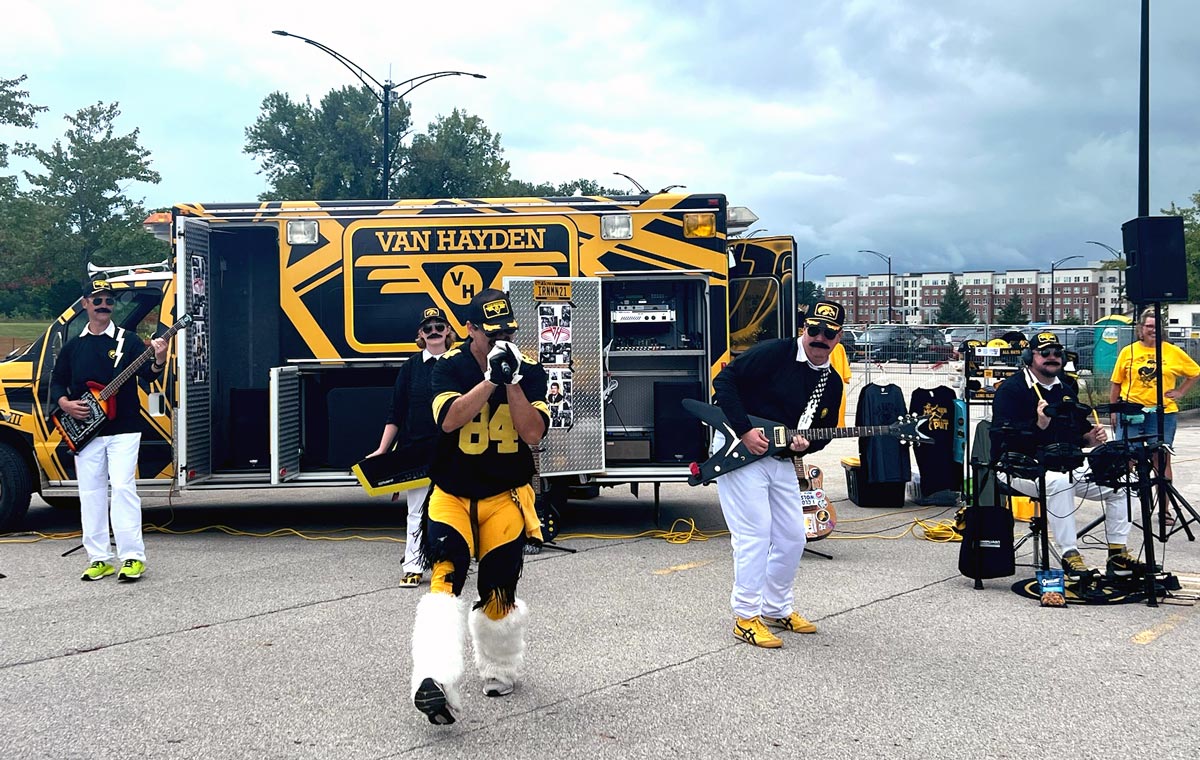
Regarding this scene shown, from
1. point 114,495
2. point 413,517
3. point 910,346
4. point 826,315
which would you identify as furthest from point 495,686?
point 910,346

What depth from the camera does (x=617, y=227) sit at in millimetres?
9789

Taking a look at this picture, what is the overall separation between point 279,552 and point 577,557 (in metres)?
2.44

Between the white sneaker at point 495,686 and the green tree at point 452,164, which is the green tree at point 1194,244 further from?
the white sneaker at point 495,686

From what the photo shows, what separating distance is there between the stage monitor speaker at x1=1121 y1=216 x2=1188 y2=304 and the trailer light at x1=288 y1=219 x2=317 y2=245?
6.65 m

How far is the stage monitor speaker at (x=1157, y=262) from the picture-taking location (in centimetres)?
778

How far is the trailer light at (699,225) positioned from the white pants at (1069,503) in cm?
349

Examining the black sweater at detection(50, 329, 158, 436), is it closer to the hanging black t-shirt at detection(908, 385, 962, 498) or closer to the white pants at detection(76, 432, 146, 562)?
the white pants at detection(76, 432, 146, 562)

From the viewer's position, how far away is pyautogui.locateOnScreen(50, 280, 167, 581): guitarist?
767 centimetres

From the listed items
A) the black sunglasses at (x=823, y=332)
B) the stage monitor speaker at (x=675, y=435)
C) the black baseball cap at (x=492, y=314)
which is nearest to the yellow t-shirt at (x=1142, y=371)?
the stage monitor speaker at (x=675, y=435)

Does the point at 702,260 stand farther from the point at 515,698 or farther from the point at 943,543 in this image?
the point at 515,698

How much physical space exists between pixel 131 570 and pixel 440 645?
4228 millimetres

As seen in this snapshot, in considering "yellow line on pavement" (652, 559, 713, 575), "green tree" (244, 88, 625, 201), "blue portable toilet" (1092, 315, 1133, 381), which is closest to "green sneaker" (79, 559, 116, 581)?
"yellow line on pavement" (652, 559, 713, 575)

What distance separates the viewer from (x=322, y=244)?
32.5 ft

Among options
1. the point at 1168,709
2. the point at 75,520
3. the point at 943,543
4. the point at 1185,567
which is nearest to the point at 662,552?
the point at 943,543
